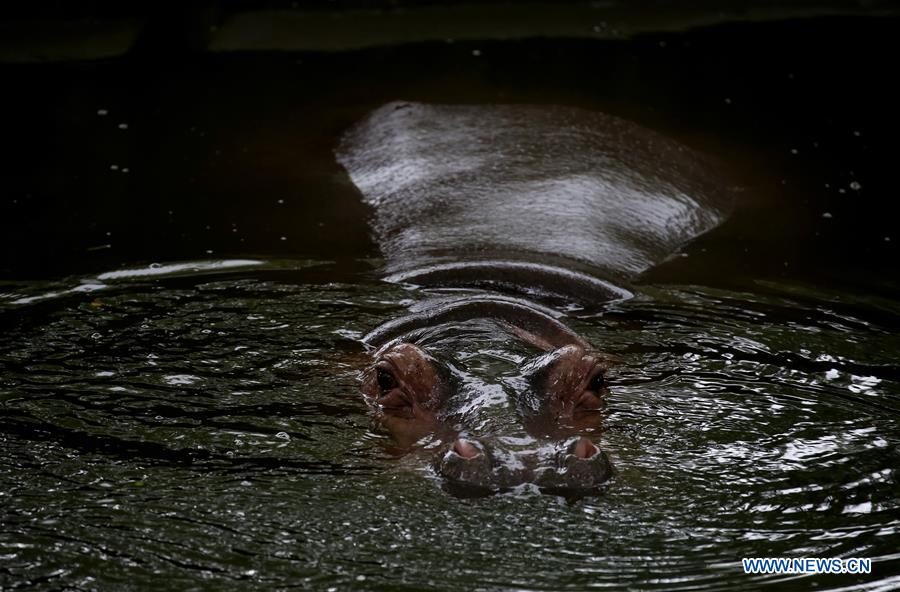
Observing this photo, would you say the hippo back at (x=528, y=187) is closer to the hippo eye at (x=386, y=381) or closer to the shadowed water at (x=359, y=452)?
the shadowed water at (x=359, y=452)

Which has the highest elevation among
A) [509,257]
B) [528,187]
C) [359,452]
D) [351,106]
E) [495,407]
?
[351,106]

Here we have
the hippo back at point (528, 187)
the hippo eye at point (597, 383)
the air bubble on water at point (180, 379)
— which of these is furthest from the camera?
the hippo back at point (528, 187)

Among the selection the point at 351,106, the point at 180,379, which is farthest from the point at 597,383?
the point at 351,106

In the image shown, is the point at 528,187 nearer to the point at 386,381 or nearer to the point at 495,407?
the point at 386,381

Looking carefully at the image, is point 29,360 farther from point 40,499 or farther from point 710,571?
point 710,571

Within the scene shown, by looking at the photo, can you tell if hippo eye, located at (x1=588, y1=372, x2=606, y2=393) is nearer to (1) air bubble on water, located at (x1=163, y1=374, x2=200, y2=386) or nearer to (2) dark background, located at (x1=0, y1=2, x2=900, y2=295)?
(1) air bubble on water, located at (x1=163, y1=374, x2=200, y2=386)

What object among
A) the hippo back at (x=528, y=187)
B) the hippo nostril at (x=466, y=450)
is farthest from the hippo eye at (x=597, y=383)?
the hippo back at (x=528, y=187)

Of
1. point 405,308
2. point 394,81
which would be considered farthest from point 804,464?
point 394,81

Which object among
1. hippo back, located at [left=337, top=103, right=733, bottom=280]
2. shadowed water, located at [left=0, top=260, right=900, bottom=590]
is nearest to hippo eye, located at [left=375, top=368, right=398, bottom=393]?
shadowed water, located at [left=0, top=260, right=900, bottom=590]
